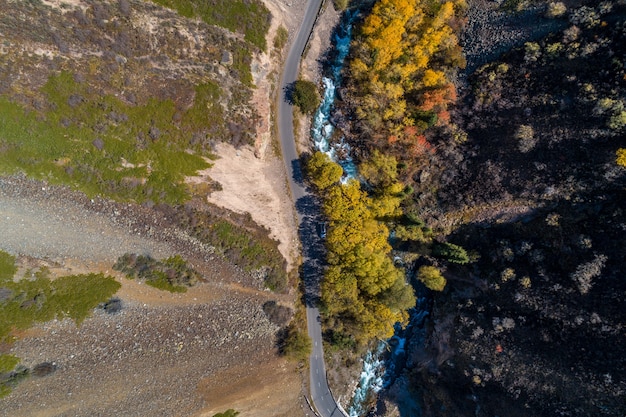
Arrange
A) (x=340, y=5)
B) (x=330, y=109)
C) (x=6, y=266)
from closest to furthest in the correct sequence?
(x=6, y=266) < (x=340, y=5) < (x=330, y=109)

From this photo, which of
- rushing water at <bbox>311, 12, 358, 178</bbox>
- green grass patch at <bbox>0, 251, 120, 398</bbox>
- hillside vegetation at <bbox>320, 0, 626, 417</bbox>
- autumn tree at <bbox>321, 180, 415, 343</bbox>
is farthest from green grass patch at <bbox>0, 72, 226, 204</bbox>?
autumn tree at <bbox>321, 180, 415, 343</bbox>

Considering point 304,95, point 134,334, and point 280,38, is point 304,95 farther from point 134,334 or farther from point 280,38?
point 134,334

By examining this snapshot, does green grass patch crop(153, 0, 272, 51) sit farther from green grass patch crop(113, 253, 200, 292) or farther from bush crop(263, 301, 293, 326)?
bush crop(263, 301, 293, 326)

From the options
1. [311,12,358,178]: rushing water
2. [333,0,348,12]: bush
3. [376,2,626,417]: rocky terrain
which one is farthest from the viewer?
[311,12,358,178]: rushing water

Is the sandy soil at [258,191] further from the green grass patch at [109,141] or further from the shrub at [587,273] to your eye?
the shrub at [587,273]

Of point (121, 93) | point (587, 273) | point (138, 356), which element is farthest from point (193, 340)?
point (587, 273)

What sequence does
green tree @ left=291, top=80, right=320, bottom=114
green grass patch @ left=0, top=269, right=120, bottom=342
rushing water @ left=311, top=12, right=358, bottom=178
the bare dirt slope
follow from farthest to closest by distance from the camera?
rushing water @ left=311, top=12, right=358, bottom=178 < green tree @ left=291, top=80, right=320, bottom=114 < the bare dirt slope < green grass patch @ left=0, top=269, right=120, bottom=342
